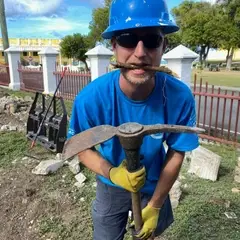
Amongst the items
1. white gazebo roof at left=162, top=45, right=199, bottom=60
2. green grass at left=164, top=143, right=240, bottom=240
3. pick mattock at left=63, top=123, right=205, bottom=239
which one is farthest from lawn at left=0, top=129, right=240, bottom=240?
white gazebo roof at left=162, top=45, right=199, bottom=60

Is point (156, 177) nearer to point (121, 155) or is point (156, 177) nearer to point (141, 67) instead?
point (121, 155)

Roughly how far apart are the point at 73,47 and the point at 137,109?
1171 inches

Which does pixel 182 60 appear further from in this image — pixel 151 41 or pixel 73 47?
pixel 73 47

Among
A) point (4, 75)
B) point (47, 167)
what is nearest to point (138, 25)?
point (47, 167)

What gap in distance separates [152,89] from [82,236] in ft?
5.99

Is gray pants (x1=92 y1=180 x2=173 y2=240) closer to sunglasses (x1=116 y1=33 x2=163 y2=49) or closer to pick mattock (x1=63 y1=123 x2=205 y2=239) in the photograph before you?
pick mattock (x1=63 y1=123 x2=205 y2=239)

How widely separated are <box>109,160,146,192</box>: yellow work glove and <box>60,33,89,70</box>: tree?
29.4 meters

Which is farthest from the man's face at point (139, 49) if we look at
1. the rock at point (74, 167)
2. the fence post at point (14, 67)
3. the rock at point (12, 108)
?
the fence post at point (14, 67)

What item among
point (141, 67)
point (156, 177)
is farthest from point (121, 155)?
point (141, 67)

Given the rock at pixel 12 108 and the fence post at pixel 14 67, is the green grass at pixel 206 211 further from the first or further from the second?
the fence post at pixel 14 67

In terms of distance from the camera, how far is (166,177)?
5.65ft

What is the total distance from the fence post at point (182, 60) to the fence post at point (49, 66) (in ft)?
19.1

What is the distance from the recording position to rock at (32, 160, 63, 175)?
12.8 feet

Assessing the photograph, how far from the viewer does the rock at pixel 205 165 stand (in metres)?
3.79
